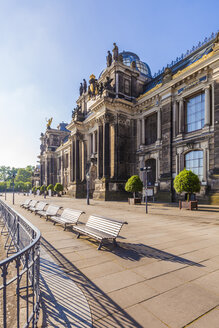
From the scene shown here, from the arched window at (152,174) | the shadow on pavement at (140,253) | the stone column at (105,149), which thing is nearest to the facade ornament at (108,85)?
the stone column at (105,149)

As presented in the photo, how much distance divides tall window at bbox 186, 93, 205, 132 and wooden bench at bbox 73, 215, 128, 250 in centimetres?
1823

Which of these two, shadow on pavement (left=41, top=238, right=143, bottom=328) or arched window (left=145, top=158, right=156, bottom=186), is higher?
arched window (left=145, top=158, right=156, bottom=186)

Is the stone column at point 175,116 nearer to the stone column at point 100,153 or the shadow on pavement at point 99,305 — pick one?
the stone column at point 100,153

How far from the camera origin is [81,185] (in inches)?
1400

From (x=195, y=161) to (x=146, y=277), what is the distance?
1905 cm

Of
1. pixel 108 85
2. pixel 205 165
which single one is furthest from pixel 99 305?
pixel 108 85

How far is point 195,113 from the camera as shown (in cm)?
2122

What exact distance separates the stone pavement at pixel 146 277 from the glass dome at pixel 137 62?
37.3 metres

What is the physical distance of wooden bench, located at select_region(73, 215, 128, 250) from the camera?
5424mm

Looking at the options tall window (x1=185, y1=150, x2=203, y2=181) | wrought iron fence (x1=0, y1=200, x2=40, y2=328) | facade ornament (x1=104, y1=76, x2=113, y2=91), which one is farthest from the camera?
facade ornament (x1=104, y1=76, x2=113, y2=91)

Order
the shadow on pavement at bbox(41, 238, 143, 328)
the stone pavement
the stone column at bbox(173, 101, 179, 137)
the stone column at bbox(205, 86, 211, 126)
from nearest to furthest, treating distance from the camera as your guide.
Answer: the shadow on pavement at bbox(41, 238, 143, 328)
the stone pavement
the stone column at bbox(205, 86, 211, 126)
the stone column at bbox(173, 101, 179, 137)

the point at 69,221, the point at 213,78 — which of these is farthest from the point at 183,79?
the point at 69,221

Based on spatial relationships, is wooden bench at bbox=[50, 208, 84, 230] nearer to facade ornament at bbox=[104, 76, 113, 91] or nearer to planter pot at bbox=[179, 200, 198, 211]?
planter pot at bbox=[179, 200, 198, 211]

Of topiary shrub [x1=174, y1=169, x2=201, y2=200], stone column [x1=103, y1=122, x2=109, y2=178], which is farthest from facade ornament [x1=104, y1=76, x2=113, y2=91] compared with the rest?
topiary shrub [x1=174, y1=169, x2=201, y2=200]
